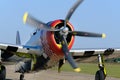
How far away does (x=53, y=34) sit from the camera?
Answer: 17797mm

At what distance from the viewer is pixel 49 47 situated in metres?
18.3

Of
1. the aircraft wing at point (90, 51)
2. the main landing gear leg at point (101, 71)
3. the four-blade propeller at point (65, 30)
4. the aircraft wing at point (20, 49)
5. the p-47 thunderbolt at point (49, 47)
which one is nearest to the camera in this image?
the four-blade propeller at point (65, 30)

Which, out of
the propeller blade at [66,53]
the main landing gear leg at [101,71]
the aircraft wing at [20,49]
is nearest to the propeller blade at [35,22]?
the propeller blade at [66,53]

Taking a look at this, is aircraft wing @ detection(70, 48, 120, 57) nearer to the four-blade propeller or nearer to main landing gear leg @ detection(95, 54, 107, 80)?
main landing gear leg @ detection(95, 54, 107, 80)

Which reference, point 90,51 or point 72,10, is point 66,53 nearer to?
point 72,10

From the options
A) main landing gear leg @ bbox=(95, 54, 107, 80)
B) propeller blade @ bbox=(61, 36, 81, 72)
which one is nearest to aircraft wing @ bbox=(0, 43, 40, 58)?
propeller blade @ bbox=(61, 36, 81, 72)

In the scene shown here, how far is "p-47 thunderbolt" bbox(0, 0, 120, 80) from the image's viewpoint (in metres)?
17.8

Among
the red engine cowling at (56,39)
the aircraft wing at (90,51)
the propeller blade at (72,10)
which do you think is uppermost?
the propeller blade at (72,10)

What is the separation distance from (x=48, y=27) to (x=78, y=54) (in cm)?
403

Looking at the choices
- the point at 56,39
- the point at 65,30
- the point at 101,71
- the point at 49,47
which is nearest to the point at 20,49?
the point at 49,47

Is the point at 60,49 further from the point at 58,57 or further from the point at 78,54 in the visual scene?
the point at 78,54

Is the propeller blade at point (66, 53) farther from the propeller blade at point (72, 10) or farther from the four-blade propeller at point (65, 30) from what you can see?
the propeller blade at point (72, 10)

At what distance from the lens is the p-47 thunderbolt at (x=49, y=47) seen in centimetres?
1781

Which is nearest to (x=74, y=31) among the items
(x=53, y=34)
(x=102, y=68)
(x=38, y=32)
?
(x=53, y=34)
